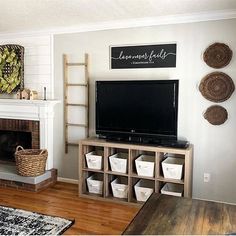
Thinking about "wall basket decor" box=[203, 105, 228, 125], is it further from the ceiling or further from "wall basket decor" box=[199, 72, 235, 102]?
the ceiling

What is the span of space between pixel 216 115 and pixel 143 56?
1.18 m

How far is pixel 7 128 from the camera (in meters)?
4.30

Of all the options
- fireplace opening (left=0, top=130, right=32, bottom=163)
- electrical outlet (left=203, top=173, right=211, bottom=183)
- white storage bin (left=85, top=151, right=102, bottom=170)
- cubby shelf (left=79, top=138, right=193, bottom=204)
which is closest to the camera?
cubby shelf (left=79, top=138, right=193, bottom=204)

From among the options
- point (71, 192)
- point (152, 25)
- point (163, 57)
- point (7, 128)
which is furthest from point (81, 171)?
point (152, 25)

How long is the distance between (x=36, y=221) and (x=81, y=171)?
913 millimetres

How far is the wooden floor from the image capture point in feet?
9.36

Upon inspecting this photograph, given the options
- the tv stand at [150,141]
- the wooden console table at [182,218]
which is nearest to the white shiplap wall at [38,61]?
the tv stand at [150,141]

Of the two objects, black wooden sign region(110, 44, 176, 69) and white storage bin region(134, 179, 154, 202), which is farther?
black wooden sign region(110, 44, 176, 69)

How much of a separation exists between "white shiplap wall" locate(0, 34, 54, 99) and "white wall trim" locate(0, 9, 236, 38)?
0.10 m

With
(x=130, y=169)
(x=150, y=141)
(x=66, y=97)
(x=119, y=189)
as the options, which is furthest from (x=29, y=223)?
(x=66, y=97)

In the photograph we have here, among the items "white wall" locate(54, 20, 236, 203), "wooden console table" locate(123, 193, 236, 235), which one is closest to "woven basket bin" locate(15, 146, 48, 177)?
"white wall" locate(54, 20, 236, 203)

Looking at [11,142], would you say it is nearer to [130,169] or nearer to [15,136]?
[15,136]

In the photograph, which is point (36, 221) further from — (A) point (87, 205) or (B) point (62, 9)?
(B) point (62, 9)

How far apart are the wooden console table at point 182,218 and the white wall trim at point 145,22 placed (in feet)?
7.01
